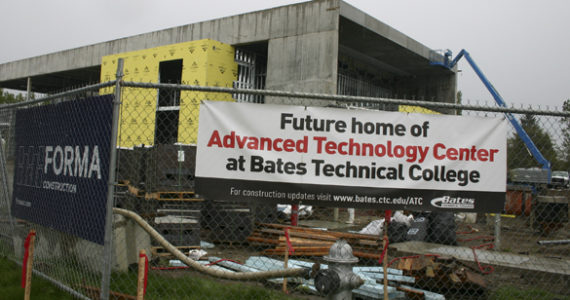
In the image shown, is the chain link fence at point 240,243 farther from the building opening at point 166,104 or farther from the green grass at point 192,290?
the building opening at point 166,104

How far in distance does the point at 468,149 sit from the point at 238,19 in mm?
20790

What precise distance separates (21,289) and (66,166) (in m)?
1.54

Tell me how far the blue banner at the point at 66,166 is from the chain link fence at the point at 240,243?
40 millimetres

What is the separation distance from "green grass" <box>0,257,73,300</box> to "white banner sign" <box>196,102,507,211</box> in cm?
220

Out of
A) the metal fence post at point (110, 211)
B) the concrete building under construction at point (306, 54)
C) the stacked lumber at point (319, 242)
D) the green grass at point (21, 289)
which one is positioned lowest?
the green grass at point (21, 289)

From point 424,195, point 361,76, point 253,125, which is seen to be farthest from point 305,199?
point 361,76

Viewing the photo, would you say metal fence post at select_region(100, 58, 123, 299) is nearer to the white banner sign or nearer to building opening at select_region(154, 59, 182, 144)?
the white banner sign

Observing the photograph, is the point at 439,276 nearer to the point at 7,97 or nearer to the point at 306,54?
the point at 306,54

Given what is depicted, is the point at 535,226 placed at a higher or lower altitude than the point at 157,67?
lower

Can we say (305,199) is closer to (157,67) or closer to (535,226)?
(535,226)

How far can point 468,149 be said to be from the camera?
3.98 metres

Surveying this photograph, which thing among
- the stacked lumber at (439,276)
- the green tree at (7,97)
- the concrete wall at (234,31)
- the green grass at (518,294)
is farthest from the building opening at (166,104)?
the green tree at (7,97)

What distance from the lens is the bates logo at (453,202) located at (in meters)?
3.90

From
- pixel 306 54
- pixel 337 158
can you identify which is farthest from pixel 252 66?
pixel 337 158
